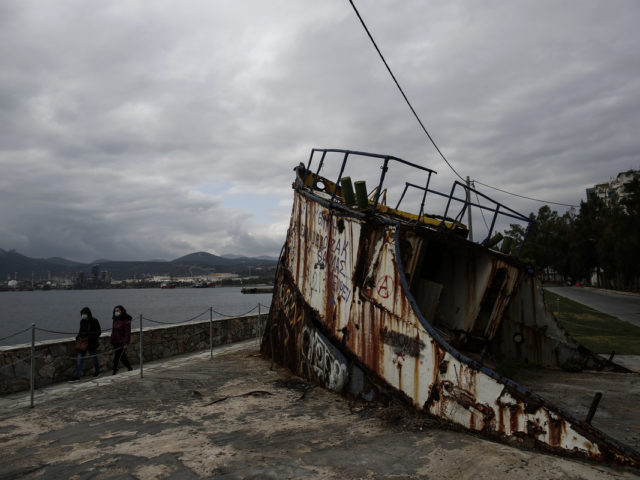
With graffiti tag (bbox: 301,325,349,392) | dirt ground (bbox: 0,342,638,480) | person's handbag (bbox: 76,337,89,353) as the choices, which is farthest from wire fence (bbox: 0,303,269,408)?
graffiti tag (bbox: 301,325,349,392)

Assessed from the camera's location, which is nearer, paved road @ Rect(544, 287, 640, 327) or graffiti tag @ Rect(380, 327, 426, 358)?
graffiti tag @ Rect(380, 327, 426, 358)

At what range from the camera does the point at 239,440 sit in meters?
4.88

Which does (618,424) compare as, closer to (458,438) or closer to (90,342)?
(458,438)

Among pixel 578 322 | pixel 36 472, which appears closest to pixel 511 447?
pixel 36 472

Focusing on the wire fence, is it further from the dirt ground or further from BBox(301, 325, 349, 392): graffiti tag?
BBox(301, 325, 349, 392): graffiti tag

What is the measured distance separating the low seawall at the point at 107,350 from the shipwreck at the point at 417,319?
2.95 m

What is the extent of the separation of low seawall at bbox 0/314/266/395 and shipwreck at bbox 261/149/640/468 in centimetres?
295

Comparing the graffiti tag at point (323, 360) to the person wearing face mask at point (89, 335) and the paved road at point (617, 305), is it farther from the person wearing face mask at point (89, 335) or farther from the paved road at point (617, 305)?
the paved road at point (617, 305)

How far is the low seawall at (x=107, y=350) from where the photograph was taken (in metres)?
7.79

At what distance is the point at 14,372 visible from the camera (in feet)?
25.5

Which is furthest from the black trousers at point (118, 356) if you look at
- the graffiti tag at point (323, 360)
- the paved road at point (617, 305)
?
the paved road at point (617, 305)

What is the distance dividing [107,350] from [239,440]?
20.1 ft

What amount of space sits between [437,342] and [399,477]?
1.66m

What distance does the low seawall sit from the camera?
7785 millimetres
